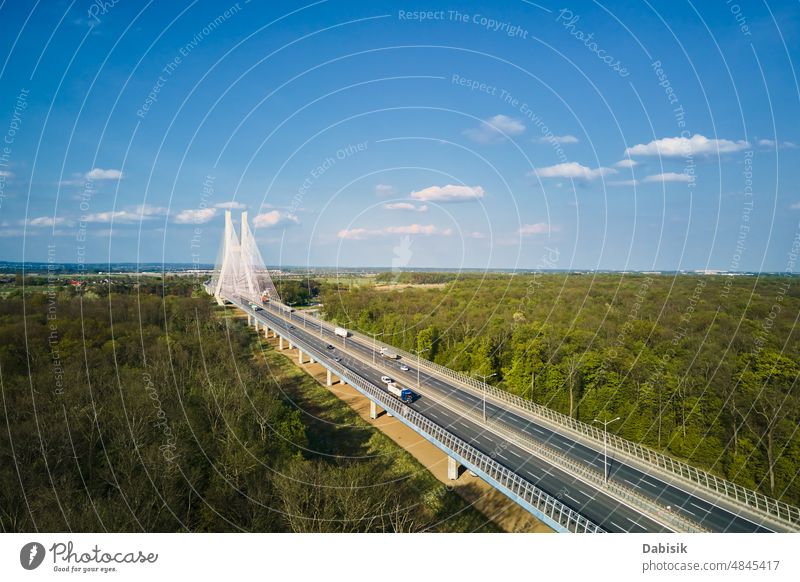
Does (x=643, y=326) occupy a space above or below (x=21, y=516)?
above

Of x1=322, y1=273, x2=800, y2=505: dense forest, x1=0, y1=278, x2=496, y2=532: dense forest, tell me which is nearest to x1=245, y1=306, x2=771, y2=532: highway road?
x1=0, y1=278, x2=496, y2=532: dense forest

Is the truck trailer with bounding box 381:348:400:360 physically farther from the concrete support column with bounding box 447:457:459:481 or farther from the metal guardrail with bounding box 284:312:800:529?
the concrete support column with bounding box 447:457:459:481

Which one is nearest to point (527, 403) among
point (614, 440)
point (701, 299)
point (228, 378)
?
point (614, 440)

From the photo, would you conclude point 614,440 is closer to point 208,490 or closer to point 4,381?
point 208,490

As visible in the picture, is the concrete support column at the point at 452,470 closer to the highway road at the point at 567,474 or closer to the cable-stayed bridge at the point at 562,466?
the cable-stayed bridge at the point at 562,466

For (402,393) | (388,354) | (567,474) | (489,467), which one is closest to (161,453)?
(489,467)

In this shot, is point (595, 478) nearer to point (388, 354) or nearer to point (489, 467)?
point (489, 467)
